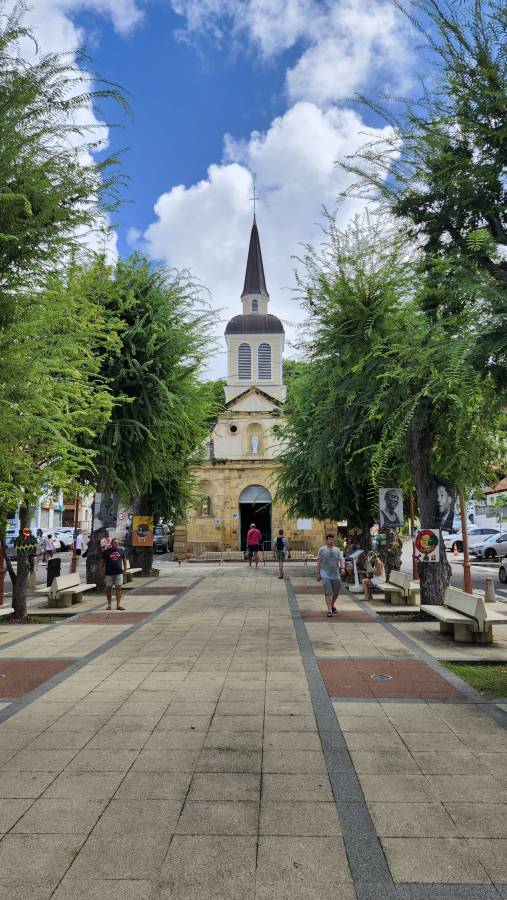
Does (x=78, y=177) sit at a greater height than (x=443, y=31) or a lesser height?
lesser

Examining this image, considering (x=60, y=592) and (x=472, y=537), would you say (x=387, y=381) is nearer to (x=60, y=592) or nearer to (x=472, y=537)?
(x=60, y=592)

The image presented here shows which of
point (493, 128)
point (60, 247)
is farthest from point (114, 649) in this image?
point (493, 128)

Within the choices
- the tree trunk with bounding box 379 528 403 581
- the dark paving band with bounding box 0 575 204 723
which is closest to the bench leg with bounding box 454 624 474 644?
the dark paving band with bounding box 0 575 204 723

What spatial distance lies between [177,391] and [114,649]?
9.40 metres

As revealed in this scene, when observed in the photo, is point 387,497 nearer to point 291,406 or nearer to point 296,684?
point 291,406

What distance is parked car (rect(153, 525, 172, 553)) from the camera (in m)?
51.0

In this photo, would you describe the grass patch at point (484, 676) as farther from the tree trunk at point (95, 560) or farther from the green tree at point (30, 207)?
the tree trunk at point (95, 560)

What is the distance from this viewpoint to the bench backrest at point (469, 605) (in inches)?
401

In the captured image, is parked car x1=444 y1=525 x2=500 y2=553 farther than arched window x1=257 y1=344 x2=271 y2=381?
No

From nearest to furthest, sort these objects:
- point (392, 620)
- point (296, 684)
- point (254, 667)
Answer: point (296, 684), point (254, 667), point (392, 620)

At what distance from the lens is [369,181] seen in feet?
23.4

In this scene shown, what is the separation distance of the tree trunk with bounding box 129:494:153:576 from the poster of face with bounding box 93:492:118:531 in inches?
A: 218

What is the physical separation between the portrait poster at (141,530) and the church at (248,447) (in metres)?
15.8

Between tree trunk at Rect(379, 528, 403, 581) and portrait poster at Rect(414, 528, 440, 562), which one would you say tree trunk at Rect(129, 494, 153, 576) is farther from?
portrait poster at Rect(414, 528, 440, 562)
